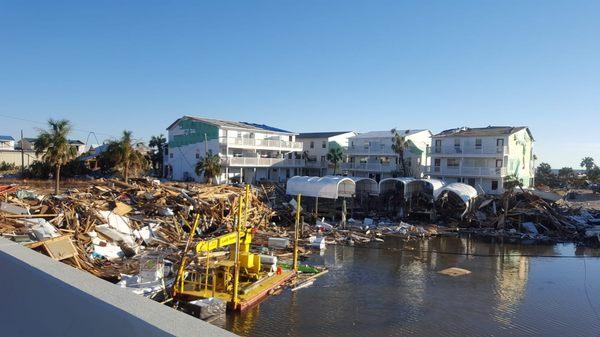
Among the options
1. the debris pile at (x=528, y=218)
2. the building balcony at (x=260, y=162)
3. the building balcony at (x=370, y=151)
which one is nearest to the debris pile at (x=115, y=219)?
the building balcony at (x=260, y=162)

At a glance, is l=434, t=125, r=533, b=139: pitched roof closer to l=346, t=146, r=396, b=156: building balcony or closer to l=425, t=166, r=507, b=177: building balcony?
l=425, t=166, r=507, b=177: building balcony

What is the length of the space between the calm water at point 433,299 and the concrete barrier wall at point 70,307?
35.6 feet

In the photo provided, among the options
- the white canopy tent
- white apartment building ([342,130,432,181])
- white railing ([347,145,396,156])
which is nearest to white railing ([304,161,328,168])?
white apartment building ([342,130,432,181])

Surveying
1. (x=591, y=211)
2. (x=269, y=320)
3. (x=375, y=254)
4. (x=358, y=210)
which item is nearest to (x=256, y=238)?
(x=375, y=254)

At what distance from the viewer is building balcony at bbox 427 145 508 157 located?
49.3 m

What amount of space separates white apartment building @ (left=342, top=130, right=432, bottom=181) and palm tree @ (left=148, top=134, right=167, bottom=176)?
83.6 feet

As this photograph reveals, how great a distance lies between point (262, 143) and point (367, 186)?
15.3 meters

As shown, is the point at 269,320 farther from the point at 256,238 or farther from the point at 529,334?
the point at 256,238

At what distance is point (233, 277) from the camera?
54.6ft

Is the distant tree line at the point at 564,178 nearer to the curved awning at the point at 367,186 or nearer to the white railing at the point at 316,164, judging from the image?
the white railing at the point at 316,164

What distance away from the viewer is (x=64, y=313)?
380cm

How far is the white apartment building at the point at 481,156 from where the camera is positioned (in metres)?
49.1

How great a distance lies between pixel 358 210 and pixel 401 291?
2613cm

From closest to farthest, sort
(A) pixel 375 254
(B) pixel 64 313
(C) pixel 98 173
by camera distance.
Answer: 1. (B) pixel 64 313
2. (A) pixel 375 254
3. (C) pixel 98 173
